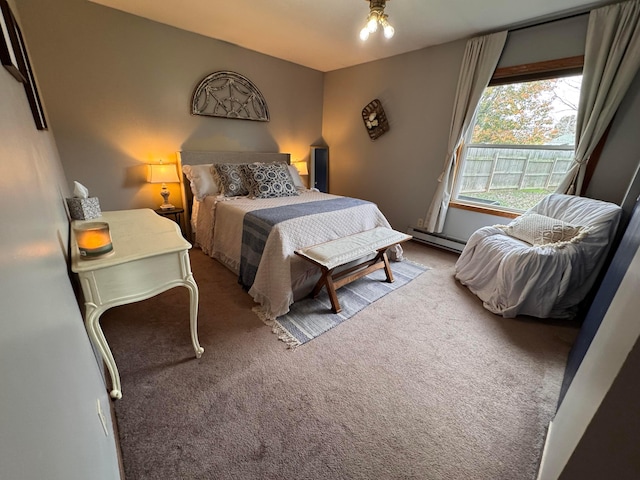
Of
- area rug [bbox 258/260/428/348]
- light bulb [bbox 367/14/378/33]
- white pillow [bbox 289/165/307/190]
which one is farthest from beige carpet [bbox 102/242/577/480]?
light bulb [bbox 367/14/378/33]

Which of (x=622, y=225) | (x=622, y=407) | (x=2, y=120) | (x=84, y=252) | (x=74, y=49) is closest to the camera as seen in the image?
(x=622, y=407)

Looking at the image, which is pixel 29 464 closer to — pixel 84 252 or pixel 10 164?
pixel 10 164

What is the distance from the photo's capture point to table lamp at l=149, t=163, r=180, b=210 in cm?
281

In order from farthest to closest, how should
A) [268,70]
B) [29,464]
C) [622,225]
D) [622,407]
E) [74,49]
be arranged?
[268,70] → [74,49] → [622,225] → [622,407] → [29,464]

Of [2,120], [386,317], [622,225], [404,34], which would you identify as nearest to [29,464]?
[2,120]

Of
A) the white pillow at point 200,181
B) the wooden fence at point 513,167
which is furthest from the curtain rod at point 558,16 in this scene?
the white pillow at point 200,181

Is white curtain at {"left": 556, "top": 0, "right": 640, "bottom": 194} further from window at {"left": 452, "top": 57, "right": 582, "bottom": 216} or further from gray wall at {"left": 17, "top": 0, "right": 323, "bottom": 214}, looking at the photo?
gray wall at {"left": 17, "top": 0, "right": 323, "bottom": 214}

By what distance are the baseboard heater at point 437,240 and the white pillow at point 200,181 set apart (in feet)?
8.53

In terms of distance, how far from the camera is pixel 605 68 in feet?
→ 6.87

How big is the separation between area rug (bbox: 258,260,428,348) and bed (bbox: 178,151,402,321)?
108mm

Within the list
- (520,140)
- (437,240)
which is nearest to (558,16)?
(520,140)

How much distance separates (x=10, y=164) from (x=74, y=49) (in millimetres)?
2814

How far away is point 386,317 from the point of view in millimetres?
2025

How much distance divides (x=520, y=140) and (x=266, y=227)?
2.73m
